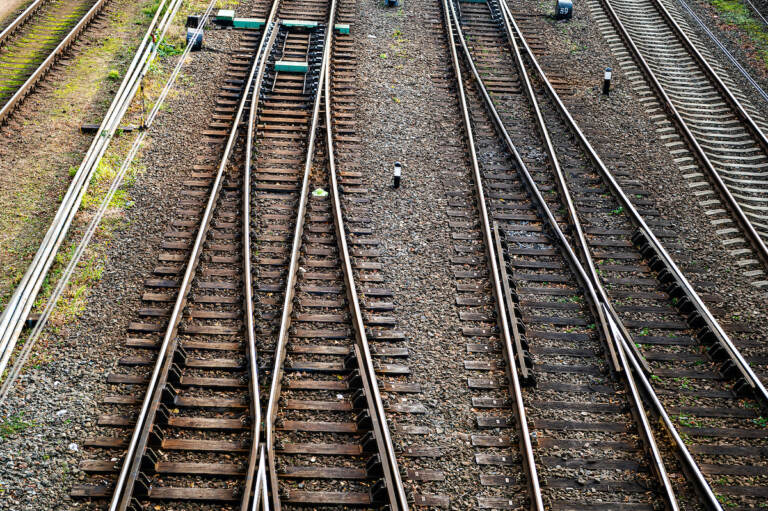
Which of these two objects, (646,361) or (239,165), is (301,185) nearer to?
(239,165)

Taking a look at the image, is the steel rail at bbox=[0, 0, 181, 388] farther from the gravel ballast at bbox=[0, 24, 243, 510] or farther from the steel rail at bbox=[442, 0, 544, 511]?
the steel rail at bbox=[442, 0, 544, 511]

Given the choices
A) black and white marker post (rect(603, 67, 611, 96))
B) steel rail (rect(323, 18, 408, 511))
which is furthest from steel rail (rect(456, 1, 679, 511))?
steel rail (rect(323, 18, 408, 511))

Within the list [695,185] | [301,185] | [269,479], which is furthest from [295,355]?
[695,185]

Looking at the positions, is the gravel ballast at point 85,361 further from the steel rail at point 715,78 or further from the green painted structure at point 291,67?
the steel rail at point 715,78

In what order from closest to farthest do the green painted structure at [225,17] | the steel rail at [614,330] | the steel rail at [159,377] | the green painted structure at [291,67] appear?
the steel rail at [159,377] → the steel rail at [614,330] → the green painted structure at [291,67] → the green painted structure at [225,17]

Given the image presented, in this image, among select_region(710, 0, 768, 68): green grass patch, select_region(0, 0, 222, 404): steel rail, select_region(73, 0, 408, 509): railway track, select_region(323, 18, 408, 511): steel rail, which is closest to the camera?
select_region(323, 18, 408, 511): steel rail

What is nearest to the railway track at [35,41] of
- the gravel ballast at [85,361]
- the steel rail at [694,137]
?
the gravel ballast at [85,361]
